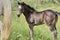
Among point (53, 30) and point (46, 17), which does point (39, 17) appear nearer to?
point (46, 17)

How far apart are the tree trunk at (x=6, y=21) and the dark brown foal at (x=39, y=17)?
944 millimetres

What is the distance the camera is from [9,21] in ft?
27.7

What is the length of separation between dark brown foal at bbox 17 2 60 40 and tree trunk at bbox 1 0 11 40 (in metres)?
0.94

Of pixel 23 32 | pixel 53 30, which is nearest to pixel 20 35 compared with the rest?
pixel 23 32

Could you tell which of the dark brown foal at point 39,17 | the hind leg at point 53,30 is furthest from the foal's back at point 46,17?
the hind leg at point 53,30

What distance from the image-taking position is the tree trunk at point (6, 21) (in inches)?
325

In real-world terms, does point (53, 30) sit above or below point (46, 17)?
below

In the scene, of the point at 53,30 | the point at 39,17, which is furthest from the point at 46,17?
the point at 53,30

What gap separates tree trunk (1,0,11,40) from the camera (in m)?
8.26

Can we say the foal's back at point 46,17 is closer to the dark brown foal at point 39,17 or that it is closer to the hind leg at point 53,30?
the dark brown foal at point 39,17

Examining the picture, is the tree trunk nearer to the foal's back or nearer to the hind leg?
the foal's back

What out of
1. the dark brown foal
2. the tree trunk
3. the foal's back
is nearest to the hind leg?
the dark brown foal

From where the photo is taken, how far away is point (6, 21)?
8438 millimetres

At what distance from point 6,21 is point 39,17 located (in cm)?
171
